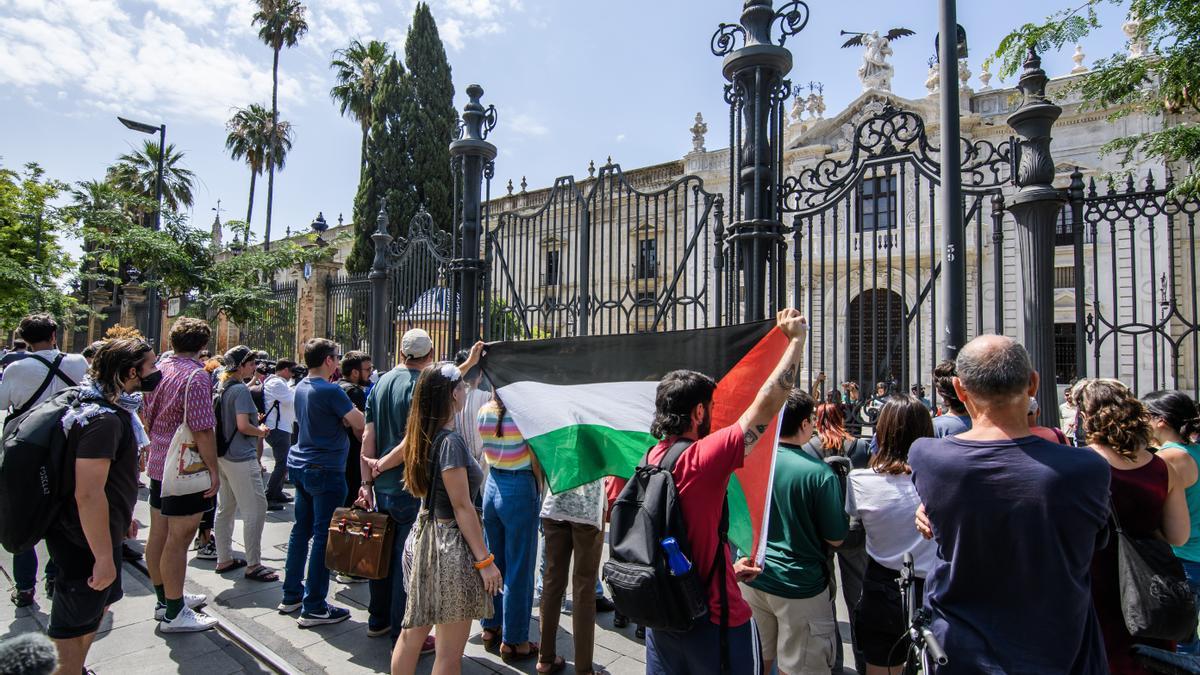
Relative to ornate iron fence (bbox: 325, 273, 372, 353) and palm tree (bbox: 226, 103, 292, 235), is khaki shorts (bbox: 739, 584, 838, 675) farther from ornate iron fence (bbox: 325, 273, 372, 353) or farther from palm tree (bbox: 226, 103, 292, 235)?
palm tree (bbox: 226, 103, 292, 235)

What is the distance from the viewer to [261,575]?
5570 mm

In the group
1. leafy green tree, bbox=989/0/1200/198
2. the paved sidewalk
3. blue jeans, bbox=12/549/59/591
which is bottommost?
the paved sidewalk

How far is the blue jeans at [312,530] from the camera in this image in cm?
462

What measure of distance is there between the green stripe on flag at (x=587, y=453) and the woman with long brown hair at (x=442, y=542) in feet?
1.79

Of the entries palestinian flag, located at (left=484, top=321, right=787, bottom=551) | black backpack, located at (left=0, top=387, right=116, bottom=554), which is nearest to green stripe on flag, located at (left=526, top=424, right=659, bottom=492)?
palestinian flag, located at (left=484, top=321, right=787, bottom=551)

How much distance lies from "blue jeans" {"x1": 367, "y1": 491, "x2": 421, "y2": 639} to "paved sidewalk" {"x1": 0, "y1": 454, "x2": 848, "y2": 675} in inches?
5.7

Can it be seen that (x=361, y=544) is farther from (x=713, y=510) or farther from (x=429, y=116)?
(x=429, y=116)

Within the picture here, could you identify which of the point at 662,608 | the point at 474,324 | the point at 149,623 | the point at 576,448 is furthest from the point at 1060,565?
the point at 474,324

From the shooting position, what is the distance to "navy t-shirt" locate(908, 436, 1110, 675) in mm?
2006

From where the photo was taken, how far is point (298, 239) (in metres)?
15.8

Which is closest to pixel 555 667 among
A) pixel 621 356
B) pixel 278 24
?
pixel 621 356

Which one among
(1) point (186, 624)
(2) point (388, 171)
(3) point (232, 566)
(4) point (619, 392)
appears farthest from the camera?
(2) point (388, 171)

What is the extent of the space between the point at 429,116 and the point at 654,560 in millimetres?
26357

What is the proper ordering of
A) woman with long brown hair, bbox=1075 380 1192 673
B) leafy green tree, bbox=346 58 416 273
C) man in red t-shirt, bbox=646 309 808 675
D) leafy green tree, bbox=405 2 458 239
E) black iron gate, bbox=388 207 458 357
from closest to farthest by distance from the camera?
man in red t-shirt, bbox=646 309 808 675
woman with long brown hair, bbox=1075 380 1192 673
black iron gate, bbox=388 207 458 357
leafy green tree, bbox=346 58 416 273
leafy green tree, bbox=405 2 458 239
